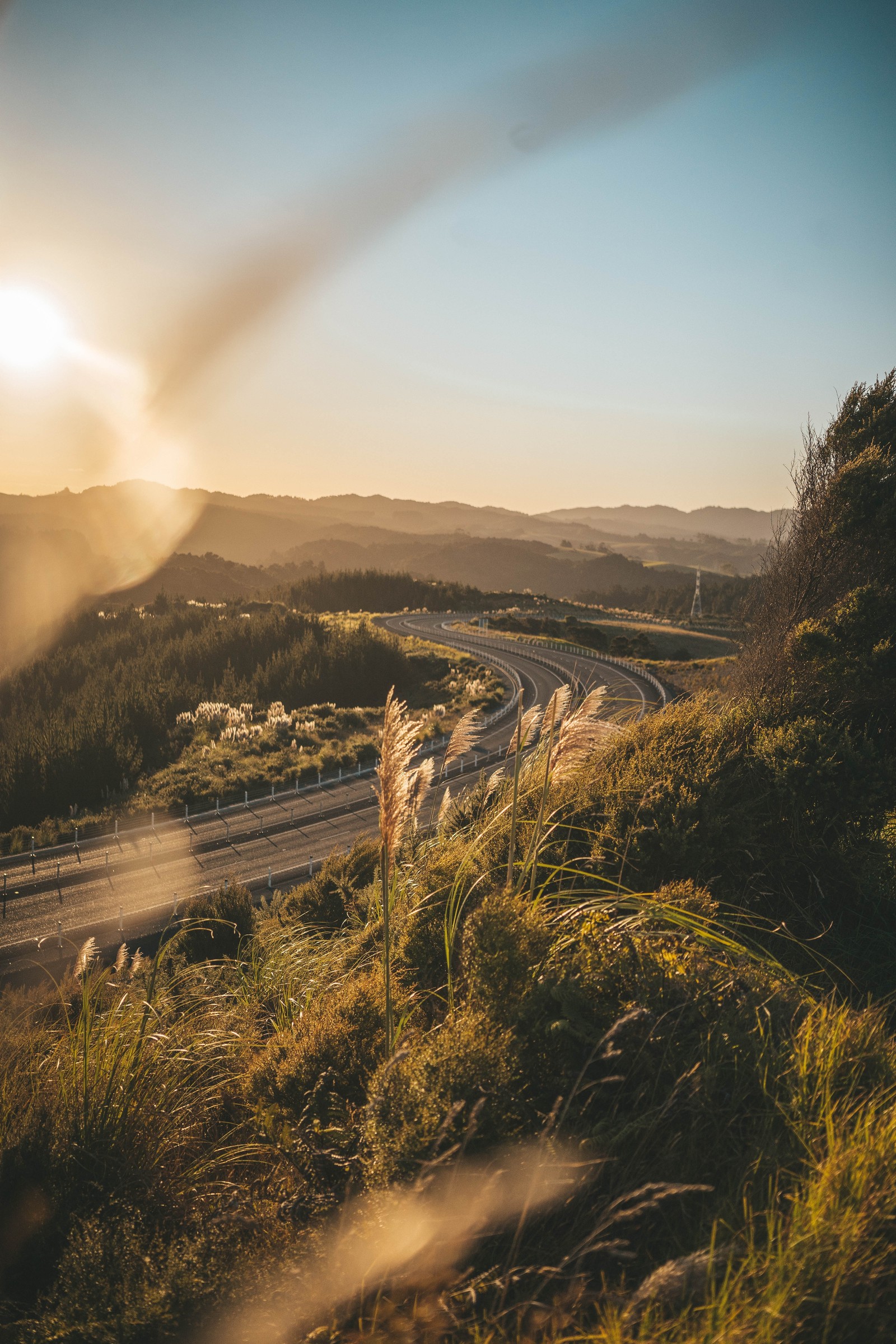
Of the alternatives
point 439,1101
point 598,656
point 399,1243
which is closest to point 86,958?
point 439,1101

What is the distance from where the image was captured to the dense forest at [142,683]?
33.9m

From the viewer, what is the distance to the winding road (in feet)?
59.9

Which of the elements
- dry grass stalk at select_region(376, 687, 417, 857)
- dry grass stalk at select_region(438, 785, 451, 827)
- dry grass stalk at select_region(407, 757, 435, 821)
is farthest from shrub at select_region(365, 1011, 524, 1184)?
dry grass stalk at select_region(438, 785, 451, 827)

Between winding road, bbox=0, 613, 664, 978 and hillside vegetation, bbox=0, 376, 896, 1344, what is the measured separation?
9.76 meters

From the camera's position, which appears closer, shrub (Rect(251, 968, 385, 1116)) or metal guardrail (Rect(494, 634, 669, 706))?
shrub (Rect(251, 968, 385, 1116))

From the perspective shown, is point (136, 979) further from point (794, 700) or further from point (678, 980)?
point (794, 700)

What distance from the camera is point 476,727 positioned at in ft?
15.4

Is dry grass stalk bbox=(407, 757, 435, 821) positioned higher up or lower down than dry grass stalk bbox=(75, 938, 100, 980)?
higher up

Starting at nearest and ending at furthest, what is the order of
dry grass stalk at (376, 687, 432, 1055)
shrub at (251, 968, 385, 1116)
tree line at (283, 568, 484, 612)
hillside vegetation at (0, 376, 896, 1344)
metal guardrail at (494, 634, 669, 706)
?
hillside vegetation at (0, 376, 896, 1344) < dry grass stalk at (376, 687, 432, 1055) < shrub at (251, 968, 385, 1116) < metal guardrail at (494, 634, 669, 706) < tree line at (283, 568, 484, 612)

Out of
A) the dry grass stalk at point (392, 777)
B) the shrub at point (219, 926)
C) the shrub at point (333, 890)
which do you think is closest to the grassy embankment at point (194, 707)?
the shrub at point (219, 926)

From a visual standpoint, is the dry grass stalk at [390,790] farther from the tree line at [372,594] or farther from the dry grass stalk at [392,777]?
the tree line at [372,594]

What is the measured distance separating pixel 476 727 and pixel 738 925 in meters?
2.09

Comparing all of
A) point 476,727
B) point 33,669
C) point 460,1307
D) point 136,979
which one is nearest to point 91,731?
point 33,669

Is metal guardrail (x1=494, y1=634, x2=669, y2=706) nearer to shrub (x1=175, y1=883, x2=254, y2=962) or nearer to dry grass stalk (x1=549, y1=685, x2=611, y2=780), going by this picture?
shrub (x1=175, y1=883, x2=254, y2=962)
